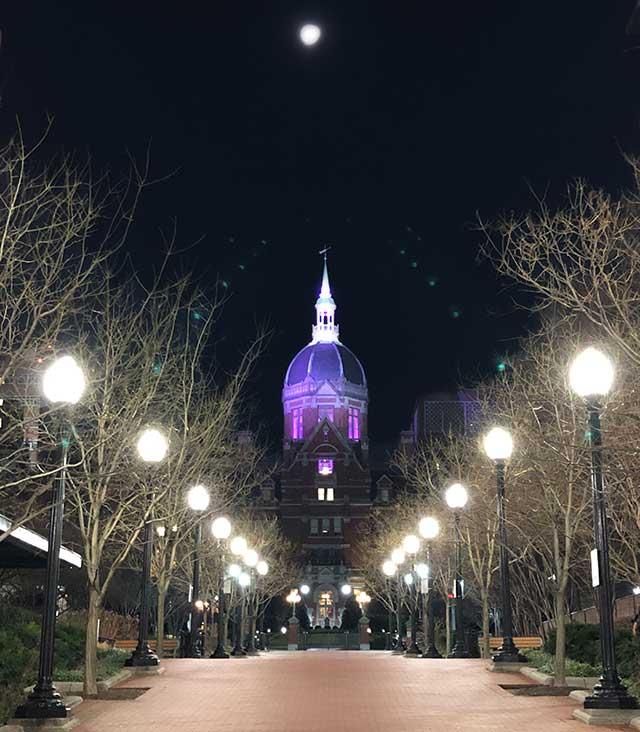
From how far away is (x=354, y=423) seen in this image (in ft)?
454

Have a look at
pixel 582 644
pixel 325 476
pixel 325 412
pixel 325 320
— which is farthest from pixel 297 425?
pixel 582 644

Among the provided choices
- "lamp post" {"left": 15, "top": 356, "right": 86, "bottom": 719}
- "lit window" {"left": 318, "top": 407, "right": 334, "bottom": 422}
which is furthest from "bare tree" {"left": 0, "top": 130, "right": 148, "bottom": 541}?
"lit window" {"left": 318, "top": 407, "right": 334, "bottom": 422}

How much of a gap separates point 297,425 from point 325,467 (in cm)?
1321

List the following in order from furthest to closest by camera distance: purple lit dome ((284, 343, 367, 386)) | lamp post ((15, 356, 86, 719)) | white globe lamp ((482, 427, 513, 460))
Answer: purple lit dome ((284, 343, 367, 386)) < white globe lamp ((482, 427, 513, 460)) < lamp post ((15, 356, 86, 719))

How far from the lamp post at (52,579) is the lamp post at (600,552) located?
768 cm

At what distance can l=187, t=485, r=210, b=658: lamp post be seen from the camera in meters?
27.8

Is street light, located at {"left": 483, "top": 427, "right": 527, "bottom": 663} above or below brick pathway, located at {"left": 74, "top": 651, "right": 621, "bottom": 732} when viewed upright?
above

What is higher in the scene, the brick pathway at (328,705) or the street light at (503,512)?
the street light at (503,512)

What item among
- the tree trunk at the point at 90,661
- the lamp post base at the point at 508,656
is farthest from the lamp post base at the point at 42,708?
the lamp post base at the point at 508,656

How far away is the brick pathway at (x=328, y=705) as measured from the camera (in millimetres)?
14453

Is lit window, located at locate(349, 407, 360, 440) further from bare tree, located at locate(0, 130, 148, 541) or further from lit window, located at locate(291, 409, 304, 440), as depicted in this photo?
bare tree, located at locate(0, 130, 148, 541)

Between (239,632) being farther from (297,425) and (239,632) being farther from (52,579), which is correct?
(297,425)

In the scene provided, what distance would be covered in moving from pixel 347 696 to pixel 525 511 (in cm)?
2028

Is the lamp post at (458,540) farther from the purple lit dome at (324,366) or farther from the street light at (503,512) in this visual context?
the purple lit dome at (324,366)
